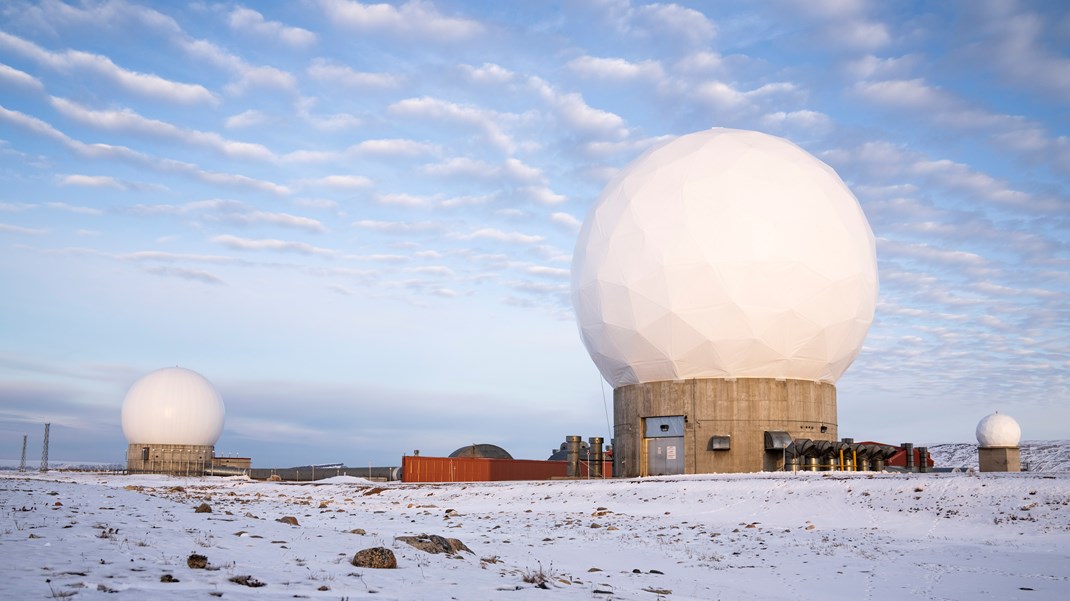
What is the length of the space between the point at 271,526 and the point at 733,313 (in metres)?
23.4

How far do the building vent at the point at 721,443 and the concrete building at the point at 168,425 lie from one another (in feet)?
122

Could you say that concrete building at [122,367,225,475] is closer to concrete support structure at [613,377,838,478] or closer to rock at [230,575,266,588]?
concrete support structure at [613,377,838,478]

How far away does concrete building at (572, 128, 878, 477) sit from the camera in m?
33.6

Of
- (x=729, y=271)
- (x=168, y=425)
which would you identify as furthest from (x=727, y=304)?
(x=168, y=425)

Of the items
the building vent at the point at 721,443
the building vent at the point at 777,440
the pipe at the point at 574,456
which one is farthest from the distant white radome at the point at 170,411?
the building vent at the point at 777,440

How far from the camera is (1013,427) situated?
46656mm

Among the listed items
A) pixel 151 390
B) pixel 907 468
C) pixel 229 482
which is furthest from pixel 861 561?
pixel 151 390

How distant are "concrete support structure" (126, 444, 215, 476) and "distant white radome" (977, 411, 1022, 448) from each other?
4764 centimetres

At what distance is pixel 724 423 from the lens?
34.3 m

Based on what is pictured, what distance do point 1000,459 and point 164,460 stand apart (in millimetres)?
50645

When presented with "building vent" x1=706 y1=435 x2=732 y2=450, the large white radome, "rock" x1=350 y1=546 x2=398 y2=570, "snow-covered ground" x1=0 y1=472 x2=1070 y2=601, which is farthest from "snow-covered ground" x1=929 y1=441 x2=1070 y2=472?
"rock" x1=350 y1=546 x2=398 y2=570

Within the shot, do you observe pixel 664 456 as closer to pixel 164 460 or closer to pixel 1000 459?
pixel 1000 459

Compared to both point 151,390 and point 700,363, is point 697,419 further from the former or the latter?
point 151,390

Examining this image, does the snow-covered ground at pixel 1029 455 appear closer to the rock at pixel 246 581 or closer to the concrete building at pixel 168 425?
the concrete building at pixel 168 425
